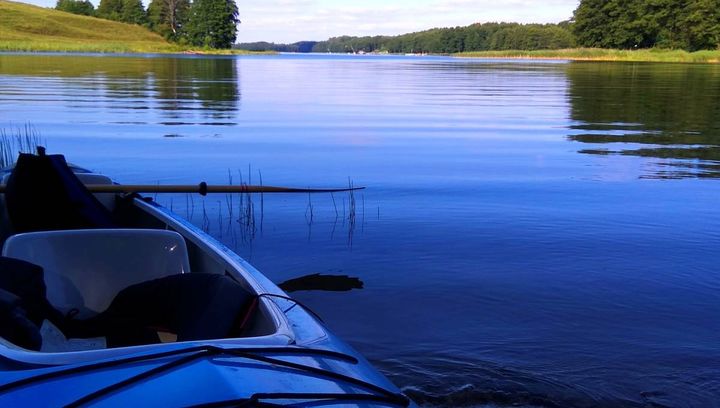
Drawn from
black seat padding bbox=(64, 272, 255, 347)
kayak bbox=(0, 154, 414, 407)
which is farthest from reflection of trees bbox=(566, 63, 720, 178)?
black seat padding bbox=(64, 272, 255, 347)

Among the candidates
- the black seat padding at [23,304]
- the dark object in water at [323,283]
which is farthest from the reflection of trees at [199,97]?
the black seat padding at [23,304]

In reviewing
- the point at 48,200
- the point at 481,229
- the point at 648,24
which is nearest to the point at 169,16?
the point at 648,24

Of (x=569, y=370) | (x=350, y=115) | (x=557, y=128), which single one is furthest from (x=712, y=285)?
(x=350, y=115)

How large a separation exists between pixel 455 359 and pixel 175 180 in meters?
7.26

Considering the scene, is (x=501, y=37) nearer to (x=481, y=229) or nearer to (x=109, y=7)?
(x=109, y=7)

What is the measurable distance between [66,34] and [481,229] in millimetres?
101017

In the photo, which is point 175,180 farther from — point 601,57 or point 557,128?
point 601,57

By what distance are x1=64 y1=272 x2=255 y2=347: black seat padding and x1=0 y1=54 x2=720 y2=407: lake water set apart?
5.37 feet

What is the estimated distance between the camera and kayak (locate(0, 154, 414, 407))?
2615mm

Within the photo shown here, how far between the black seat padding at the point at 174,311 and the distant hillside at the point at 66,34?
7942 centimetres

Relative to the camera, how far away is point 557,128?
19.0 metres

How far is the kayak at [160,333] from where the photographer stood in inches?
103

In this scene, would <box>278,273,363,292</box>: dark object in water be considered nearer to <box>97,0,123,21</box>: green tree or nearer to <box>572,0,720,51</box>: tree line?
<box>572,0,720,51</box>: tree line

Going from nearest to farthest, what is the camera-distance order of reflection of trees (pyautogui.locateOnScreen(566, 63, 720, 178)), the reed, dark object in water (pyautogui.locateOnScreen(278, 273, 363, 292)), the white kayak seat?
the white kayak seat → dark object in water (pyautogui.locateOnScreen(278, 273, 363, 292)) → the reed → reflection of trees (pyautogui.locateOnScreen(566, 63, 720, 178))
